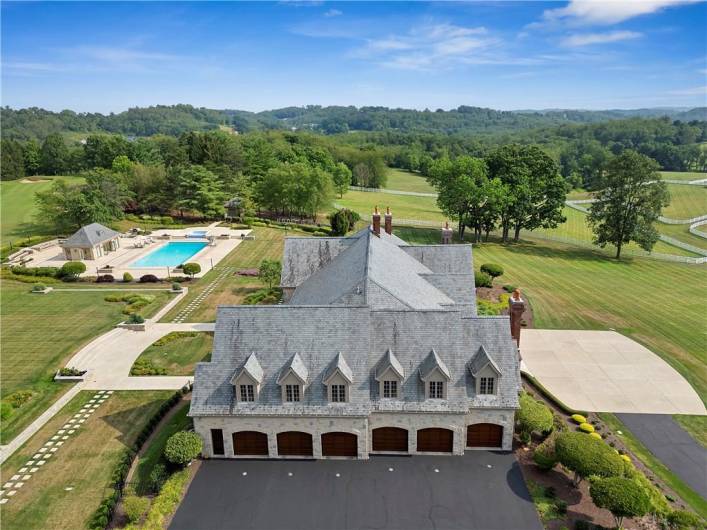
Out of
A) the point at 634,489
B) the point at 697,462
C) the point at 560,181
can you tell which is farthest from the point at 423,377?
the point at 560,181

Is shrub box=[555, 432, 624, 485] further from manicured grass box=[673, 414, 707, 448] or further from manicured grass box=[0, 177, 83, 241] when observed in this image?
manicured grass box=[0, 177, 83, 241]

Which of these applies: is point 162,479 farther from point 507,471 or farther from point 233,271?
point 233,271

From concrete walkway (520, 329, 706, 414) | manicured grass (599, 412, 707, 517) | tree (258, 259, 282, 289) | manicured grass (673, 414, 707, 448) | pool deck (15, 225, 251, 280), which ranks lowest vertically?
manicured grass (673, 414, 707, 448)

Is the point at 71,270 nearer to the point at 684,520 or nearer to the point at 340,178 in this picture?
the point at 684,520

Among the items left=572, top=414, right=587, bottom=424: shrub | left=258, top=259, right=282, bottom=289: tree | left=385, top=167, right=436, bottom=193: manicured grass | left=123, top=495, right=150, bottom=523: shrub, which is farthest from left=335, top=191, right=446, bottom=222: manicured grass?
left=123, top=495, right=150, bottom=523: shrub

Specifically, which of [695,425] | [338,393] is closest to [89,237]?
[338,393]

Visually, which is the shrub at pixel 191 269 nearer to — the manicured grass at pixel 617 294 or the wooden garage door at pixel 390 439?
the manicured grass at pixel 617 294
